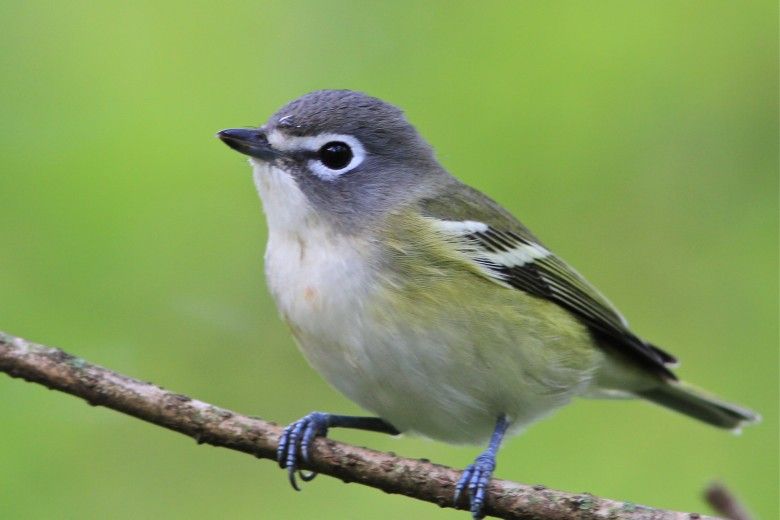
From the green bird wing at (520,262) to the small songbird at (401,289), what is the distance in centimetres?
1

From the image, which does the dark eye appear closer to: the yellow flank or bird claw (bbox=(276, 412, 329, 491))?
the yellow flank

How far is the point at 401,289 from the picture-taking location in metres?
4.51

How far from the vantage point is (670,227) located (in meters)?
6.62

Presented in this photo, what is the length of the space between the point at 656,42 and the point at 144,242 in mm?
3334

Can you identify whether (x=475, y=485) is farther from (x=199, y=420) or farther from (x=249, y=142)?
(x=249, y=142)

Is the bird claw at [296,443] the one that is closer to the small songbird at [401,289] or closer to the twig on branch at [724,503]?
the small songbird at [401,289]

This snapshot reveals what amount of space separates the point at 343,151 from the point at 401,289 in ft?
2.96

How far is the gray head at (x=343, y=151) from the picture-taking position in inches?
189

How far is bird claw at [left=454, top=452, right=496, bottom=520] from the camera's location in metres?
3.90

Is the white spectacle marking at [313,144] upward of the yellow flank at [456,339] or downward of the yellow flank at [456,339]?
upward

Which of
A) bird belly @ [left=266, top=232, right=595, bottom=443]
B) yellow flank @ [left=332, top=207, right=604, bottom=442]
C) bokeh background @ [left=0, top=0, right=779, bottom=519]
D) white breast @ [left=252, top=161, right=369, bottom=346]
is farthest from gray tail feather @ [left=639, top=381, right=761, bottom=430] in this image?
white breast @ [left=252, top=161, right=369, bottom=346]

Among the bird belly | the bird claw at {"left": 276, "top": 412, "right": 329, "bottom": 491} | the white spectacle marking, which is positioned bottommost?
the bird claw at {"left": 276, "top": 412, "right": 329, "bottom": 491}

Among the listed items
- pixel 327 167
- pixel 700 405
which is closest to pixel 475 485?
pixel 327 167

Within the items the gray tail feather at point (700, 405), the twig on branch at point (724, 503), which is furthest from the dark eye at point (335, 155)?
the gray tail feather at point (700, 405)
